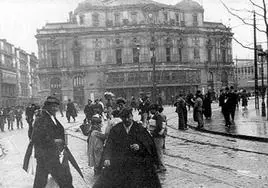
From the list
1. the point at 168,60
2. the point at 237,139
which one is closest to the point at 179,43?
the point at 168,60

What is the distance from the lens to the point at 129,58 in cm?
5934

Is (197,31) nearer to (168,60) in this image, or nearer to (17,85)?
(168,60)

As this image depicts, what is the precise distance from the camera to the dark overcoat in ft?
15.9

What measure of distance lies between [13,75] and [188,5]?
40.6m

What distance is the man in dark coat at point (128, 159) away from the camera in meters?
4.84

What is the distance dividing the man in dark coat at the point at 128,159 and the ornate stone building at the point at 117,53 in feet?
166

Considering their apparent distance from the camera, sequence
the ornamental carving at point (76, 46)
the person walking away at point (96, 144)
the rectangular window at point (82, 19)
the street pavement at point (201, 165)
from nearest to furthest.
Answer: the street pavement at point (201, 165)
the person walking away at point (96, 144)
the ornamental carving at point (76, 46)
the rectangular window at point (82, 19)

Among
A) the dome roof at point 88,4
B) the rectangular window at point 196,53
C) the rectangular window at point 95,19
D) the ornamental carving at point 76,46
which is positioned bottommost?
the rectangular window at point 196,53

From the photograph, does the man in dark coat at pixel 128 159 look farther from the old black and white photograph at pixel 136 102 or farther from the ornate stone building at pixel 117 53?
the ornate stone building at pixel 117 53

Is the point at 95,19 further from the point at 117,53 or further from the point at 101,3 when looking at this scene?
the point at 117,53

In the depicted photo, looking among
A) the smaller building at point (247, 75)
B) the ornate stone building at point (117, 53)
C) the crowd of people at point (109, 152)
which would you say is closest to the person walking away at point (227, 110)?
the crowd of people at point (109, 152)

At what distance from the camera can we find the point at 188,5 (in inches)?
2566

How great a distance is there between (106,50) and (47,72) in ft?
31.0

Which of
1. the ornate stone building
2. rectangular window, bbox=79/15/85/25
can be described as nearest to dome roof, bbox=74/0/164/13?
the ornate stone building
